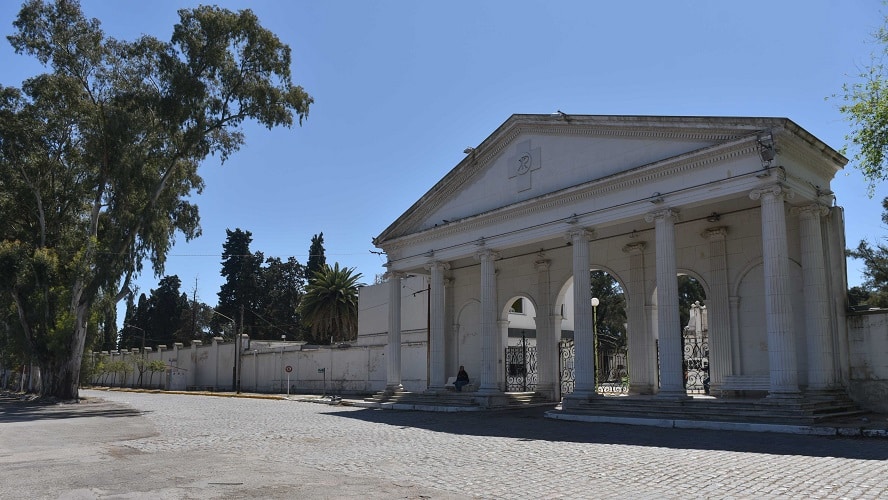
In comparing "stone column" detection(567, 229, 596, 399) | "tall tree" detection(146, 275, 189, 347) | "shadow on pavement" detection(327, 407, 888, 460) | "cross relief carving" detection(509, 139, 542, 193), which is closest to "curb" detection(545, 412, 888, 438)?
"shadow on pavement" detection(327, 407, 888, 460)

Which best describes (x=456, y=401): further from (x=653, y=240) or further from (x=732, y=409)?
(x=732, y=409)

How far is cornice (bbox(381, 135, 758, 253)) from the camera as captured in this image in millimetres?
16625

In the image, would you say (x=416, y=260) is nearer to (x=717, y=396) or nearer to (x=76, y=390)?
(x=717, y=396)

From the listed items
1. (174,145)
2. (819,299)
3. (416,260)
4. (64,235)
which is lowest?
(819,299)

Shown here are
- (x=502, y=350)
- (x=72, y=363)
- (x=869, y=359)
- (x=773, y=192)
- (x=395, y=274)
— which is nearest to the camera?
(x=773, y=192)

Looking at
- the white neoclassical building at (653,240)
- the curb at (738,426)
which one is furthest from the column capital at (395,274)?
the curb at (738,426)

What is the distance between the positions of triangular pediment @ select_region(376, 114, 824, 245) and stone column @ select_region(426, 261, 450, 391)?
1.92m

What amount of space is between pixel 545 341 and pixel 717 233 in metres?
7.57

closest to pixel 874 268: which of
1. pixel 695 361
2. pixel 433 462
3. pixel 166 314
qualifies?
pixel 695 361

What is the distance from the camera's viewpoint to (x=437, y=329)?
998 inches

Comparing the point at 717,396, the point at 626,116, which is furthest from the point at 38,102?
the point at 717,396

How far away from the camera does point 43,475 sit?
9.67 m

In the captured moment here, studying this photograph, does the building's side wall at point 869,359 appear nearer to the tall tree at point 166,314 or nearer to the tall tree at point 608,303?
the tall tree at point 608,303

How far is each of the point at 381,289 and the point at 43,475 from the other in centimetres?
3165
